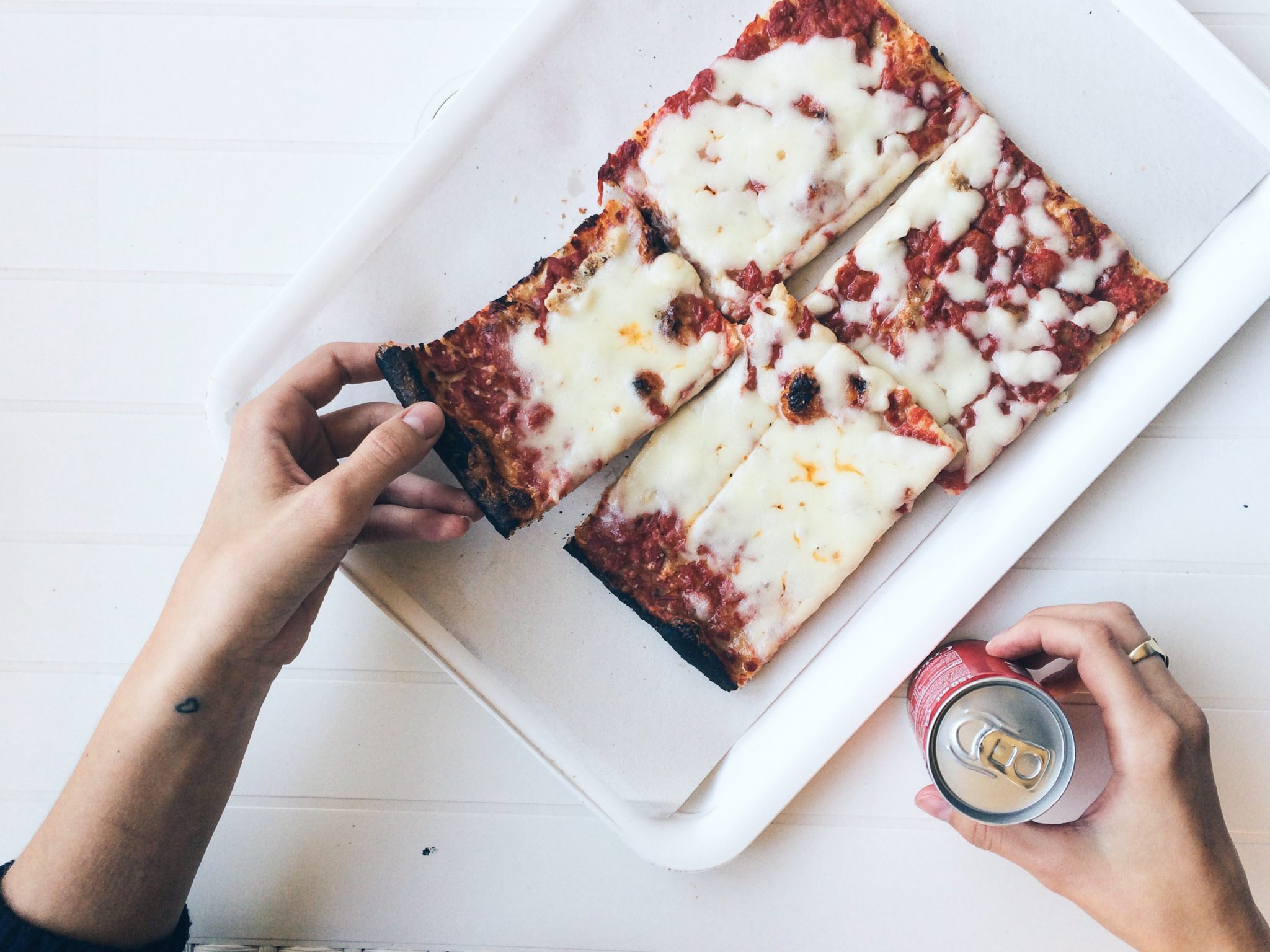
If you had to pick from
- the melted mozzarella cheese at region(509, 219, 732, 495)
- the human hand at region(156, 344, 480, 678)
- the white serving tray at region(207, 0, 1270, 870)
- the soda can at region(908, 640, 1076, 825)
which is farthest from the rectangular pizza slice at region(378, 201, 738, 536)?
the soda can at region(908, 640, 1076, 825)

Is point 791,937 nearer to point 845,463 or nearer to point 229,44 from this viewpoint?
point 845,463

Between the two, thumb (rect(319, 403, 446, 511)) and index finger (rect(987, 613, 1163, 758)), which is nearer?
thumb (rect(319, 403, 446, 511))

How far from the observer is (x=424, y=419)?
4.83ft

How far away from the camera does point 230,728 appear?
1572 mm

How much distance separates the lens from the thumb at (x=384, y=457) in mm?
1375

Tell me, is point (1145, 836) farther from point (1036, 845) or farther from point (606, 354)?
point (606, 354)

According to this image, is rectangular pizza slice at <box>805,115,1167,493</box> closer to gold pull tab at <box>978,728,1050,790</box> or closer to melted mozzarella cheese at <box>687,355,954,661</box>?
melted mozzarella cheese at <box>687,355,954,661</box>

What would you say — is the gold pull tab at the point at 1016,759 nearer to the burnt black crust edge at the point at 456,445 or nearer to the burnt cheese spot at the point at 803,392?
the burnt cheese spot at the point at 803,392

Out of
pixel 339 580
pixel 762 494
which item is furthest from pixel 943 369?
pixel 339 580

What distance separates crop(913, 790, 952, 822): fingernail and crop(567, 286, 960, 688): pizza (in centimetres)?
39

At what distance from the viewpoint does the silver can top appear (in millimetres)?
1378

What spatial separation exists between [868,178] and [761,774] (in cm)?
118

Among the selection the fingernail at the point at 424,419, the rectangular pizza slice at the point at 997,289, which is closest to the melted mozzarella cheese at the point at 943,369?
the rectangular pizza slice at the point at 997,289

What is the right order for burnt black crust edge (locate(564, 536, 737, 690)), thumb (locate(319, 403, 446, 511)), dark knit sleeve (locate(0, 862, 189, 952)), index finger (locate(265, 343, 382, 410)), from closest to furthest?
1. thumb (locate(319, 403, 446, 511))
2. dark knit sleeve (locate(0, 862, 189, 952))
3. index finger (locate(265, 343, 382, 410))
4. burnt black crust edge (locate(564, 536, 737, 690))
